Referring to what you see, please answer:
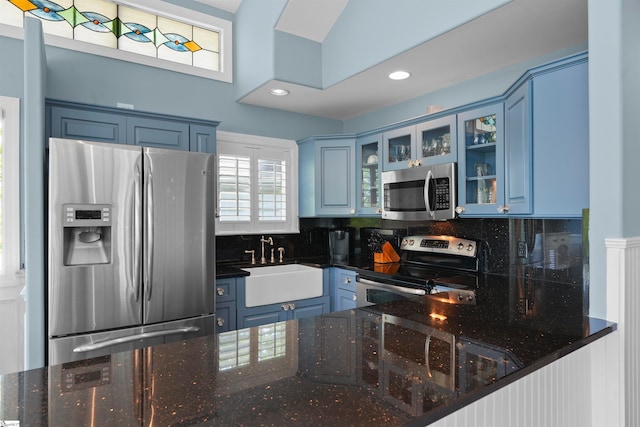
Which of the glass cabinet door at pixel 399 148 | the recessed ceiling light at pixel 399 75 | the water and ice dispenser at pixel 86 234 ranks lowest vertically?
the water and ice dispenser at pixel 86 234

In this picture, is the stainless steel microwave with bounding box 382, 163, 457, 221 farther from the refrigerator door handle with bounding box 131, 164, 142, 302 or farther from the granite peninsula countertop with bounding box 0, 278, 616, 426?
the refrigerator door handle with bounding box 131, 164, 142, 302

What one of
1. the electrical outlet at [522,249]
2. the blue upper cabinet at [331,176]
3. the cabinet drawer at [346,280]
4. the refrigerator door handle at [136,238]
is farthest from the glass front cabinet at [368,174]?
the refrigerator door handle at [136,238]

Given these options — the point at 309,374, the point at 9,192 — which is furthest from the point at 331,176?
the point at 309,374

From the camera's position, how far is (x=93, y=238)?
2.25 meters

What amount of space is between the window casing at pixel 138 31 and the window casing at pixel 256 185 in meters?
0.66

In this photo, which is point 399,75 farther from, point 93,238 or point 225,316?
point 93,238

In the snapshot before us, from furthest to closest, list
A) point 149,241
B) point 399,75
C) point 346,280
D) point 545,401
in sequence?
point 346,280, point 399,75, point 149,241, point 545,401

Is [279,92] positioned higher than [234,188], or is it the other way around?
[279,92]

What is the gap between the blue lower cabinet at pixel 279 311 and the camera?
9.68 feet

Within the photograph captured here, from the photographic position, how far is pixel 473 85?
291 centimetres

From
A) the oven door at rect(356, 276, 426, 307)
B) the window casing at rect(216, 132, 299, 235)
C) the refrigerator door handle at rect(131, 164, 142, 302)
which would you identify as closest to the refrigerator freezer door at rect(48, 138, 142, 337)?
the refrigerator door handle at rect(131, 164, 142, 302)

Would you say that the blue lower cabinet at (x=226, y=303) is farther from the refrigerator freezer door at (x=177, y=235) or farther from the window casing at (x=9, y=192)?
the window casing at (x=9, y=192)

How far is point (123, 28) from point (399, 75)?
88.0 inches

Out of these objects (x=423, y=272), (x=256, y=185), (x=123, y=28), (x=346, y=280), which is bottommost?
(x=346, y=280)
